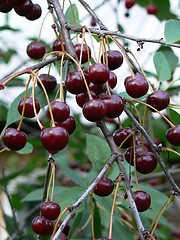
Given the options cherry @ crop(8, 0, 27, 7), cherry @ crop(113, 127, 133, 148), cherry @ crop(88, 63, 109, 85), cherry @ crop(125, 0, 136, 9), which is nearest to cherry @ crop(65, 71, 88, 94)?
cherry @ crop(88, 63, 109, 85)

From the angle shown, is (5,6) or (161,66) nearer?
(5,6)

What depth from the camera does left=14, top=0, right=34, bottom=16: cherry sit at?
38.8 inches

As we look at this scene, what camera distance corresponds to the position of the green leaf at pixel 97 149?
116 centimetres

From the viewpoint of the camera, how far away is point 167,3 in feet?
6.16

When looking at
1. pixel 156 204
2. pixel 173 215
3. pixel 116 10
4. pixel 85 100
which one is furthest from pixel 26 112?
pixel 173 215

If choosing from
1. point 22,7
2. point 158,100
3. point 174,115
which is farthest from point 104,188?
point 22,7

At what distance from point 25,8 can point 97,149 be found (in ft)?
1.14

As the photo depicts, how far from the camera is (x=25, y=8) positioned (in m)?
0.99

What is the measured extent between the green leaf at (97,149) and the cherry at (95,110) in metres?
0.41

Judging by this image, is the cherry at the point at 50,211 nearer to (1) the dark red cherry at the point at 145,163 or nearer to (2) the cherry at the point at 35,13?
(1) the dark red cherry at the point at 145,163

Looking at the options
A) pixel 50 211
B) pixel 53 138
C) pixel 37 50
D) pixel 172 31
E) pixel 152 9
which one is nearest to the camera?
pixel 53 138

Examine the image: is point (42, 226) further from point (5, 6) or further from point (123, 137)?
point (5, 6)

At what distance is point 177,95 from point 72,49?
0.97m

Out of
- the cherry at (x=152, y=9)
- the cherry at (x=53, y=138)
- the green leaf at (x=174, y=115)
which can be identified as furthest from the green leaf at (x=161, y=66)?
the cherry at (x=152, y=9)
